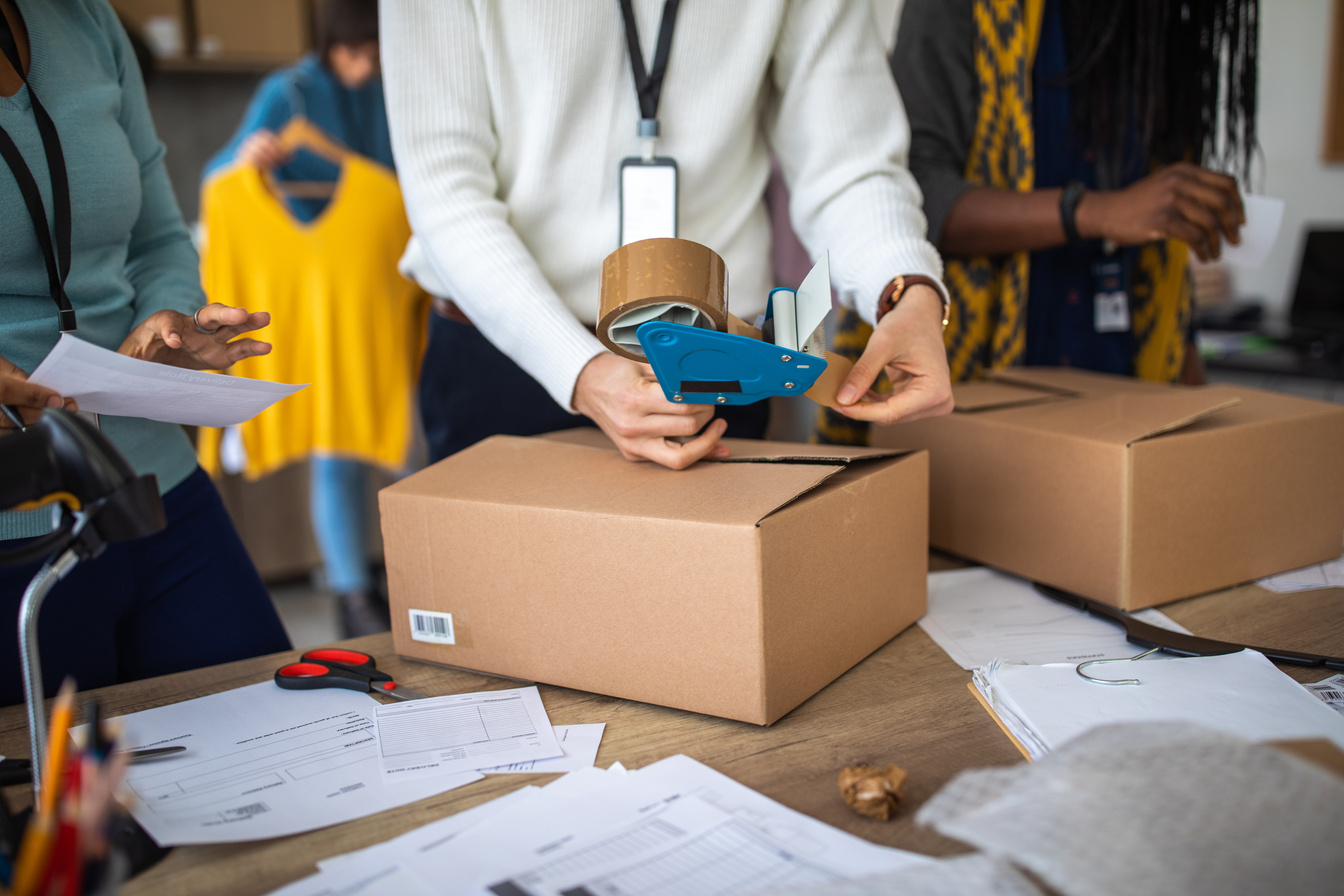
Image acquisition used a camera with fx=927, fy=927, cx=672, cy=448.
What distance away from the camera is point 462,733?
0.71 m

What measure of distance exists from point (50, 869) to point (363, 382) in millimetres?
2427

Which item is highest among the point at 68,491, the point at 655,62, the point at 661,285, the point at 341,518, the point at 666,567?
the point at 655,62

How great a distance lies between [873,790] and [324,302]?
2365 mm

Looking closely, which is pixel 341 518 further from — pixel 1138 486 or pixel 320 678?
pixel 1138 486

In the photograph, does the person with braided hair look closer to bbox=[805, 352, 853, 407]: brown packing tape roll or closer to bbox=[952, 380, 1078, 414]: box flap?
bbox=[952, 380, 1078, 414]: box flap

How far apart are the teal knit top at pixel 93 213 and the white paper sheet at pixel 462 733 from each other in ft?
1.35

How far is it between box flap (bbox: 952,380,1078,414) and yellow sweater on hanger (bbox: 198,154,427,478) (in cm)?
195

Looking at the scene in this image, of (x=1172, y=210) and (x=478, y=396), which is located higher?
(x=1172, y=210)

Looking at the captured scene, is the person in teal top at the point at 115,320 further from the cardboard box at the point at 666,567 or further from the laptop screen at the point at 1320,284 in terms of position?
the laptop screen at the point at 1320,284

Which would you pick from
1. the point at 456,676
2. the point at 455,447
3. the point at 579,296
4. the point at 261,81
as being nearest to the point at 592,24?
the point at 579,296

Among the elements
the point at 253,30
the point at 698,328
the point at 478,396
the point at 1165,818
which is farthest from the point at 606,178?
the point at 253,30

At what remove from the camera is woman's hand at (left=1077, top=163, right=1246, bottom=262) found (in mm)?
1196

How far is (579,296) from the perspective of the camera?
1.05 meters

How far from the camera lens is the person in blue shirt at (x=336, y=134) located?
98.3 inches
